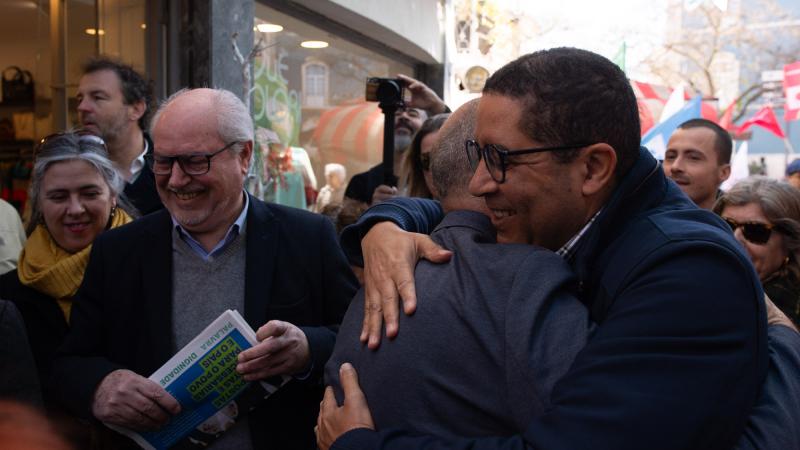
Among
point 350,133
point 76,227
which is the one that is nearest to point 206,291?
point 76,227

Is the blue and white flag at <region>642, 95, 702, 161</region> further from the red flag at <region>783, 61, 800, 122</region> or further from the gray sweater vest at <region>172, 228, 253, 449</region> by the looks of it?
the gray sweater vest at <region>172, 228, 253, 449</region>

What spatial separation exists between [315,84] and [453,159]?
281 inches

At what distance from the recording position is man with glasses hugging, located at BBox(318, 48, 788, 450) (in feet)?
4.68

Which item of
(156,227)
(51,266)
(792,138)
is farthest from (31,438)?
(792,138)

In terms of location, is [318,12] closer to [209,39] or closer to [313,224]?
[209,39]

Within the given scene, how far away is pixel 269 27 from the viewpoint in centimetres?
755

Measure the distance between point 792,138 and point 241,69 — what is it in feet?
166

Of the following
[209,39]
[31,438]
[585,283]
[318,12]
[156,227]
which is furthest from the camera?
[318,12]

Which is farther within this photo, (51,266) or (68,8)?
(68,8)

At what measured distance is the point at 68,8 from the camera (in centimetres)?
630

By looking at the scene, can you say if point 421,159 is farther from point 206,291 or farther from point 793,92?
point 793,92

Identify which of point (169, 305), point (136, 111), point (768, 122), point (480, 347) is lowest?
point (169, 305)

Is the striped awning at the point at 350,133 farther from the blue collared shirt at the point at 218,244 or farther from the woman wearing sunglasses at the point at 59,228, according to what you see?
the blue collared shirt at the point at 218,244

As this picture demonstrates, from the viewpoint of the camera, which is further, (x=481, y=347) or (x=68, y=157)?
(x=68, y=157)
